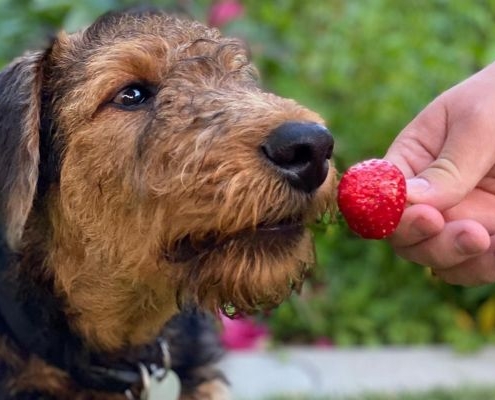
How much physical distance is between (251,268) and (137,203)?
0.52 meters

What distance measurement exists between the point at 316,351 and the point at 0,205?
3.56m

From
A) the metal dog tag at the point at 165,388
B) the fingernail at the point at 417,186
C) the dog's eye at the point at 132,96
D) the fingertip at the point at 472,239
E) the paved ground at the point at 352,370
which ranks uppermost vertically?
the dog's eye at the point at 132,96

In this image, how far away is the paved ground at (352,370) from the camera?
19.3ft

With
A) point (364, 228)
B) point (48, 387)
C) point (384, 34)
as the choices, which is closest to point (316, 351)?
point (384, 34)

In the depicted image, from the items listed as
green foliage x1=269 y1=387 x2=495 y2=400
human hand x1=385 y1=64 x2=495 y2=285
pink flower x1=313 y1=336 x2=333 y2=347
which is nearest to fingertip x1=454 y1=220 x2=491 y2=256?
human hand x1=385 y1=64 x2=495 y2=285

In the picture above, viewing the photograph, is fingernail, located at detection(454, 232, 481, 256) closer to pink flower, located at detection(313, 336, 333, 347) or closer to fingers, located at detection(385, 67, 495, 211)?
fingers, located at detection(385, 67, 495, 211)

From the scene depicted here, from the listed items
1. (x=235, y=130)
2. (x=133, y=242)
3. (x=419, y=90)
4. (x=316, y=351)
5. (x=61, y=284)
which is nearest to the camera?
(x=235, y=130)

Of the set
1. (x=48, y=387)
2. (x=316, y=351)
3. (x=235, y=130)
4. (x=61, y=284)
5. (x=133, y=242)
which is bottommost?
(x=316, y=351)

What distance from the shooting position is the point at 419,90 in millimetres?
7000

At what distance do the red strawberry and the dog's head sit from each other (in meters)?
0.07

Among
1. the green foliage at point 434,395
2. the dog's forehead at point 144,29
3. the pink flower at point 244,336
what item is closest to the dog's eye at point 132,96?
the dog's forehead at point 144,29

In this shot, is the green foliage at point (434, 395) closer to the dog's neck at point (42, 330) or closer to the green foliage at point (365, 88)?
the green foliage at point (365, 88)

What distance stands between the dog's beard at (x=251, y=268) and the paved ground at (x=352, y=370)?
272 centimetres

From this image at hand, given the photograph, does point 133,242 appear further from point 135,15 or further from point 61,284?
point 135,15
